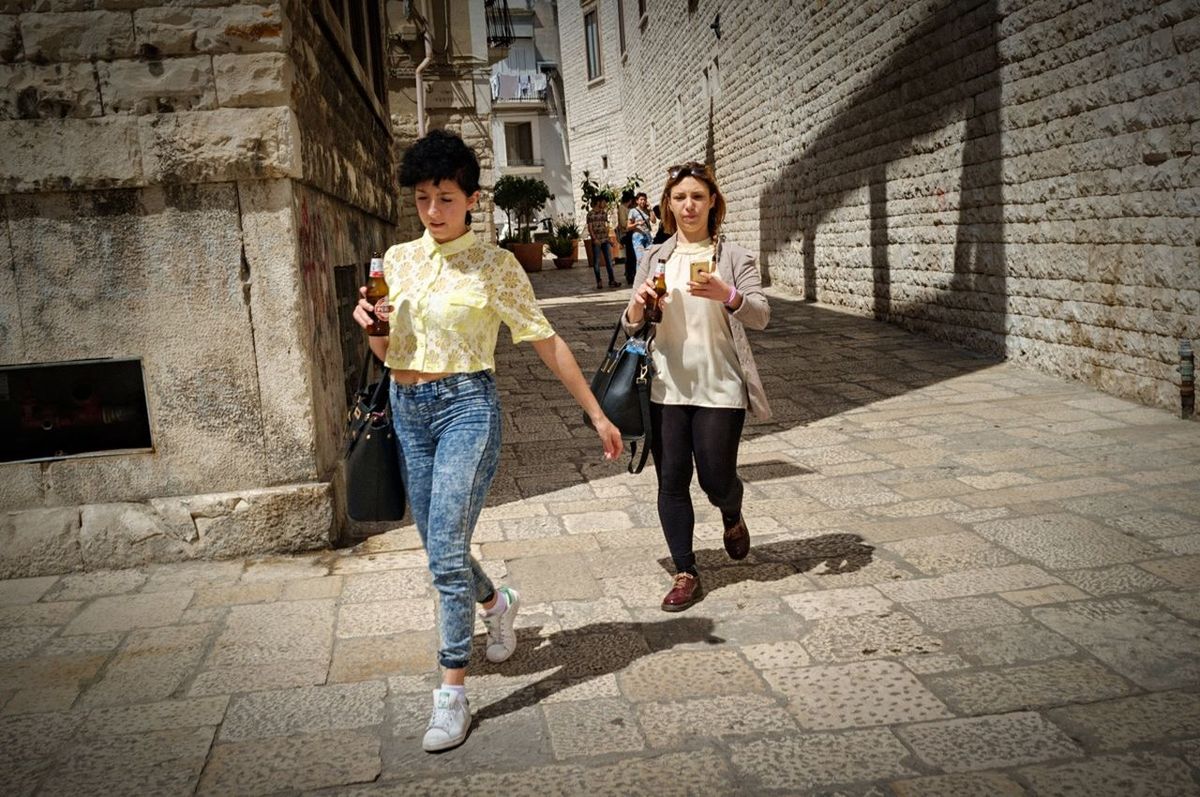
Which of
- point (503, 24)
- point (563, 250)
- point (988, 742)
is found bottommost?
point (988, 742)

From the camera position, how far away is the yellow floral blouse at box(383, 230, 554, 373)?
291 centimetres

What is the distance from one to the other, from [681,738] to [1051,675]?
3.88 feet

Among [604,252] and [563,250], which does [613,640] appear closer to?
[604,252]

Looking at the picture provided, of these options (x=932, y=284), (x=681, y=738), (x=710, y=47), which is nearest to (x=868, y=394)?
(x=932, y=284)

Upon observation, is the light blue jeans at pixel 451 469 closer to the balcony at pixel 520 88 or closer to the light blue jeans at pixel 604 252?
the light blue jeans at pixel 604 252

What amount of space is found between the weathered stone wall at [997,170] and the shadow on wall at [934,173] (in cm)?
2

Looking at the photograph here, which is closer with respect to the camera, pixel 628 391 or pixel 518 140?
pixel 628 391

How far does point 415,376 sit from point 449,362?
0.12 meters

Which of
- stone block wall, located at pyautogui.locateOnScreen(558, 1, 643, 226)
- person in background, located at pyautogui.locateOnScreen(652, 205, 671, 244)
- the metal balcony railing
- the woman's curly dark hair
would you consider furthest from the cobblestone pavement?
stone block wall, located at pyautogui.locateOnScreen(558, 1, 643, 226)

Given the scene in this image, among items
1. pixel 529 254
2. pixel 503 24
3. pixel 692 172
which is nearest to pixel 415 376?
pixel 692 172

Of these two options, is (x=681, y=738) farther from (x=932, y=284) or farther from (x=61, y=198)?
(x=932, y=284)

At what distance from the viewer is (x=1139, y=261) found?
718 centimetres

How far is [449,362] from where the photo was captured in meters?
2.91

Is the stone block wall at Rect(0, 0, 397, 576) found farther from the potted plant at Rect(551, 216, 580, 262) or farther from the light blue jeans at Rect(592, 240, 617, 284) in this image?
the potted plant at Rect(551, 216, 580, 262)
